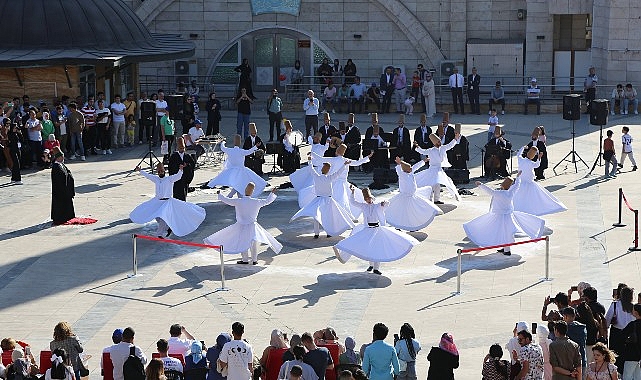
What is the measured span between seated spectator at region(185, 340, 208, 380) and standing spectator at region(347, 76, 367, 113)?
28864 millimetres

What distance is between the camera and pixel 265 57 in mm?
46781

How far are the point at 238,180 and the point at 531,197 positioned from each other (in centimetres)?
628

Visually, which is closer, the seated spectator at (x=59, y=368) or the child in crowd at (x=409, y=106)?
the seated spectator at (x=59, y=368)

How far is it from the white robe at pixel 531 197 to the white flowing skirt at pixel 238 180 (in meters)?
5.59

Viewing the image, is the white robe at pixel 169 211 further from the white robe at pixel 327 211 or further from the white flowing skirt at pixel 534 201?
the white flowing skirt at pixel 534 201

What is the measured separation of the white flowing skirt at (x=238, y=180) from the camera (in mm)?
28109

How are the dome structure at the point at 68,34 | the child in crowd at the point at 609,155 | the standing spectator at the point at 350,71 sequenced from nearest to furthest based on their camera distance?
the child in crowd at the point at 609,155
the dome structure at the point at 68,34
the standing spectator at the point at 350,71

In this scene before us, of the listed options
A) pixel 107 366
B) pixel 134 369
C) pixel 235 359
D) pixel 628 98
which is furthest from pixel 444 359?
pixel 628 98

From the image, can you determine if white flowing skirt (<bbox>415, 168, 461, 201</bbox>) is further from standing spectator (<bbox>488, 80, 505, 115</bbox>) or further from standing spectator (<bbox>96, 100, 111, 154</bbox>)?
standing spectator (<bbox>488, 80, 505, 115</bbox>)

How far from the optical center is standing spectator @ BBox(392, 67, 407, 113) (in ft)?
142

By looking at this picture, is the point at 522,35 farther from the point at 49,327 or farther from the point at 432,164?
the point at 49,327

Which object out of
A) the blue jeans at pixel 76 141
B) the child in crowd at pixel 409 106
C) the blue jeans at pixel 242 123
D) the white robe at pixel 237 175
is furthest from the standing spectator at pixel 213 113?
the white robe at pixel 237 175

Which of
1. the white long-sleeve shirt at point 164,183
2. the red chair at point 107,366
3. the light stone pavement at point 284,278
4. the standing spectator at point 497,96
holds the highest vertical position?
the standing spectator at point 497,96

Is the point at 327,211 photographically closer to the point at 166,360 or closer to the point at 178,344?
the point at 178,344
